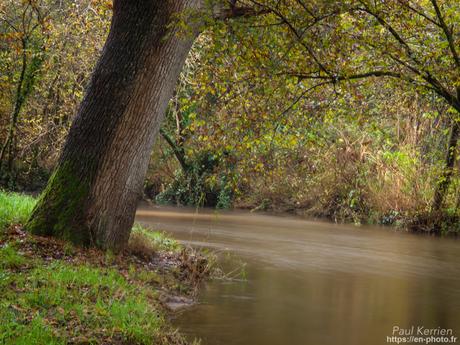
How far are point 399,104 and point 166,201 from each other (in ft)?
57.5

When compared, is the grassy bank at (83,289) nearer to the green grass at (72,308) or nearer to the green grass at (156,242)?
the green grass at (72,308)

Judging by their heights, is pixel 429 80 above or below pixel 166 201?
above

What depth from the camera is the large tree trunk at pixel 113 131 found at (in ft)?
31.7

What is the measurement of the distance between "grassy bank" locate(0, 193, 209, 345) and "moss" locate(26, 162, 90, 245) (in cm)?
24

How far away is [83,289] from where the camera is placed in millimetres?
7570

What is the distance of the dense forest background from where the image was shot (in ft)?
37.0

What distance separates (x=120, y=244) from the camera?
403 inches

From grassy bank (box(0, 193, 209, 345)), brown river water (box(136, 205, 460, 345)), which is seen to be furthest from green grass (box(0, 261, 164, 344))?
brown river water (box(136, 205, 460, 345))

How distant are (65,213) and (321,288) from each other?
4.75 m

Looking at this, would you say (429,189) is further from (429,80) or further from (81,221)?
(81,221)

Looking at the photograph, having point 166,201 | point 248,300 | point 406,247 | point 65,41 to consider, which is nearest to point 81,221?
point 248,300

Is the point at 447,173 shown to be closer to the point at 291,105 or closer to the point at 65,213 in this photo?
the point at 291,105

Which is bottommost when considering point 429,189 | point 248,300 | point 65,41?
point 248,300

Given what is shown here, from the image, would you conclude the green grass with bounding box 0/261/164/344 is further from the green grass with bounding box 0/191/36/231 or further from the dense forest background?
the dense forest background
